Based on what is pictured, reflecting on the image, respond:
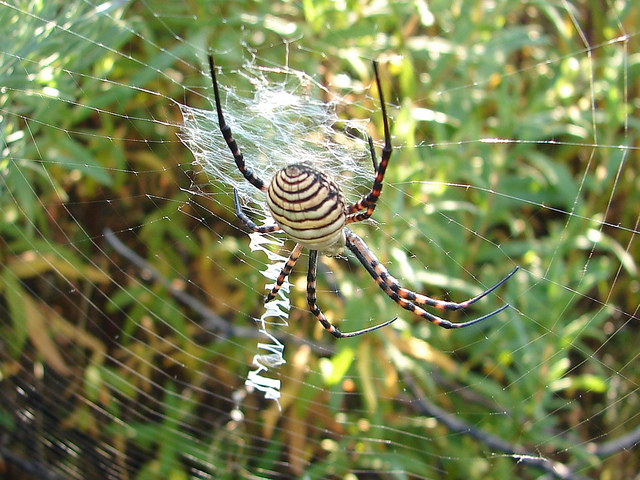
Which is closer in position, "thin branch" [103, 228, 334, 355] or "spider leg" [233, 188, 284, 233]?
"spider leg" [233, 188, 284, 233]

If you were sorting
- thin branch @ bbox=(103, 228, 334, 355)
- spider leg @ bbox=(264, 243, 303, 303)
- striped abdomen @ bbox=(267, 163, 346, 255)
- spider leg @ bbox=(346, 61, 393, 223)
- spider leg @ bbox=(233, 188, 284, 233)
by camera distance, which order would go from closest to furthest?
spider leg @ bbox=(346, 61, 393, 223) → striped abdomen @ bbox=(267, 163, 346, 255) → spider leg @ bbox=(233, 188, 284, 233) → spider leg @ bbox=(264, 243, 303, 303) → thin branch @ bbox=(103, 228, 334, 355)

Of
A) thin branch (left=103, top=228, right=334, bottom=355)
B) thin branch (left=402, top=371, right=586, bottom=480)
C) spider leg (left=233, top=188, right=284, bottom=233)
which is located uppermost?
spider leg (left=233, top=188, right=284, bottom=233)

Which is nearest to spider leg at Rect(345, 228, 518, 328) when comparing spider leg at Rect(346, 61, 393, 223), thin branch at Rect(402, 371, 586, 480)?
spider leg at Rect(346, 61, 393, 223)

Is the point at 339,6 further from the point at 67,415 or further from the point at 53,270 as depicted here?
the point at 67,415

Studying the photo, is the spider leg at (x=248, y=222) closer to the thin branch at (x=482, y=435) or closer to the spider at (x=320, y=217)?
the spider at (x=320, y=217)

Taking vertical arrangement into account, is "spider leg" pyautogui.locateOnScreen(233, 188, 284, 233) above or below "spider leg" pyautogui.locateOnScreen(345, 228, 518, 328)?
below

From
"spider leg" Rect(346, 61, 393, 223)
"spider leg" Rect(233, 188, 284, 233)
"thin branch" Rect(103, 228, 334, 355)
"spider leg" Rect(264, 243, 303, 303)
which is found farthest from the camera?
"thin branch" Rect(103, 228, 334, 355)

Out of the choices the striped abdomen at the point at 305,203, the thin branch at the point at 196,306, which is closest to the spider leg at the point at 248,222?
the striped abdomen at the point at 305,203

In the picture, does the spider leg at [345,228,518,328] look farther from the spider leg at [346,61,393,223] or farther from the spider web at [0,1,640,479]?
the spider leg at [346,61,393,223]
